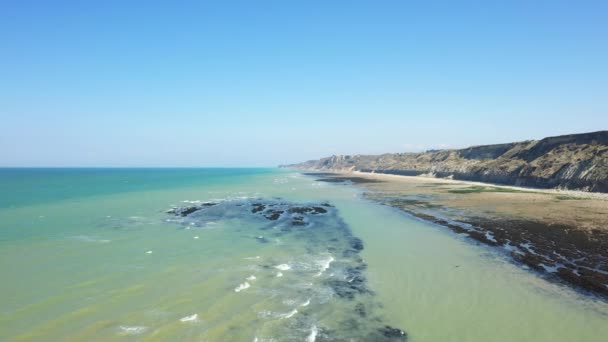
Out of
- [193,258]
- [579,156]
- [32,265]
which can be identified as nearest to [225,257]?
[193,258]

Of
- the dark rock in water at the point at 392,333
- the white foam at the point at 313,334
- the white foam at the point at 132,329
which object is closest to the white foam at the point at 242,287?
the white foam at the point at 132,329

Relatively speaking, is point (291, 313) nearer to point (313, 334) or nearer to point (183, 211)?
point (313, 334)

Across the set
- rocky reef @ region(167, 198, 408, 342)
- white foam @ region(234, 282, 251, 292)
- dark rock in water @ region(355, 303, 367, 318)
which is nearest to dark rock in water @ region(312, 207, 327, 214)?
rocky reef @ region(167, 198, 408, 342)

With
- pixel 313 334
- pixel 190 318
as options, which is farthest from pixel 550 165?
pixel 190 318

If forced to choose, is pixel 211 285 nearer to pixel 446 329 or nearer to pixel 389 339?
pixel 389 339

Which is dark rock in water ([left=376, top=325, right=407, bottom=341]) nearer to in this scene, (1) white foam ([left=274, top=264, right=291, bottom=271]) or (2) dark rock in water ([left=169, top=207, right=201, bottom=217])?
(1) white foam ([left=274, top=264, right=291, bottom=271])
